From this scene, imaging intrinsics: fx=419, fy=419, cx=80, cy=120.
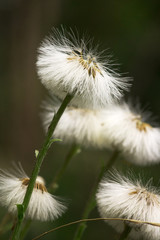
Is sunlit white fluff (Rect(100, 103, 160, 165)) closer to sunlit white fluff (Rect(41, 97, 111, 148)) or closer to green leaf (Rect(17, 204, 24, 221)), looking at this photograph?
sunlit white fluff (Rect(41, 97, 111, 148))

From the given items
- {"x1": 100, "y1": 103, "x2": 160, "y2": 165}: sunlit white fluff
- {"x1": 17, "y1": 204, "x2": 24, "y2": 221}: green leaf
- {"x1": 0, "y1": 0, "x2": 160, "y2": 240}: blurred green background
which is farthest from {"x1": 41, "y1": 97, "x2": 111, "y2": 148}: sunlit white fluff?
{"x1": 0, "y1": 0, "x2": 160, "y2": 240}: blurred green background

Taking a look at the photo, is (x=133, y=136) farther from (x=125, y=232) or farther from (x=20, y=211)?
(x=20, y=211)

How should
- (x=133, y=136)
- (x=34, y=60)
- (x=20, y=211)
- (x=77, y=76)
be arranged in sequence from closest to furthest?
(x=20, y=211) < (x=77, y=76) < (x=133, y=136) < (x=34, y=60)

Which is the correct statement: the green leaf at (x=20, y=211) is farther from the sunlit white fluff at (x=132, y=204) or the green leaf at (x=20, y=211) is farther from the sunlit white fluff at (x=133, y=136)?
the sunlit white fluff at (x=133, y=136)

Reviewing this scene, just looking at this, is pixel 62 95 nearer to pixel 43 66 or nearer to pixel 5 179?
pixel 43 66

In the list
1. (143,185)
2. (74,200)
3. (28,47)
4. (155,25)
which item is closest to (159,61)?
(155,25)

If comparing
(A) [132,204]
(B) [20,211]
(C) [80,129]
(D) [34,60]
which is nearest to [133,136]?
(C) [80,129]
